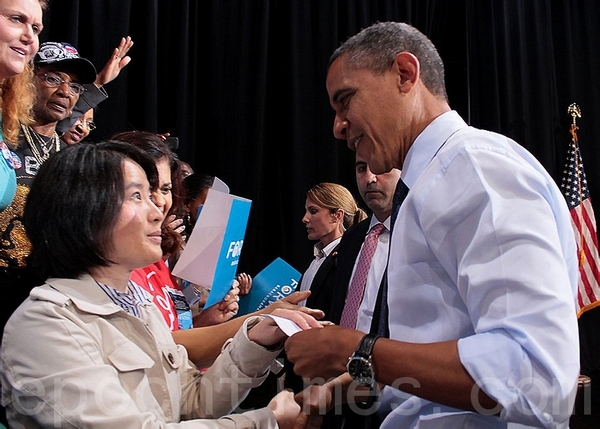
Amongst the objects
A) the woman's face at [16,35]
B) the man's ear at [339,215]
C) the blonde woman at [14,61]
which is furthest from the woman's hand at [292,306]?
the man's ear at [339,215]

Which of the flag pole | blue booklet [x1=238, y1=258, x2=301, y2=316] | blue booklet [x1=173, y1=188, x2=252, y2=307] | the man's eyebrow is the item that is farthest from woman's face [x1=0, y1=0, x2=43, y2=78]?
the flag pole

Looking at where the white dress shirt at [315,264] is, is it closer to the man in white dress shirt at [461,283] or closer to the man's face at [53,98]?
the man's face at [53,98]

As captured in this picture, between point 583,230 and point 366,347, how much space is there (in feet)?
14.6

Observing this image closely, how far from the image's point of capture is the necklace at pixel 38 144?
6.37 feet

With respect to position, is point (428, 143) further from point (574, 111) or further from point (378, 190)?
point (574, 111)

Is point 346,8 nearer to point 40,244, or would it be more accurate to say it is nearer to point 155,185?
point 155,185

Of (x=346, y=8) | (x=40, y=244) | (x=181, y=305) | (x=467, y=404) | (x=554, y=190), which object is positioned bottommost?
(x=181, y=305)

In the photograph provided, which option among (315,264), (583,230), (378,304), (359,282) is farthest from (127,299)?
(583,230)

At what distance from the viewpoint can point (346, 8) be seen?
485cm

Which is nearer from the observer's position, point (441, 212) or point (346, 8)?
point (441, 212)

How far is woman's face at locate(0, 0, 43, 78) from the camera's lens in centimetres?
178

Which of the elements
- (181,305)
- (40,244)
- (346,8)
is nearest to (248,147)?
(346,8)

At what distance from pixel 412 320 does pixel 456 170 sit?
28 cm

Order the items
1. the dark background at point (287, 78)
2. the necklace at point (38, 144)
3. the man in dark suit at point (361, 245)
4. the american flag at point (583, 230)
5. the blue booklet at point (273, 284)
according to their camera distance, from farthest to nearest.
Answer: the american flag at point (583, 230) → the dark background at point (287, 78) → the blue booklet at point (273, 284) → the man in dark suit at point (361, 245) → the necklace at point (38, 144)
